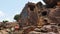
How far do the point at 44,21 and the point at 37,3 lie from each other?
8643mm

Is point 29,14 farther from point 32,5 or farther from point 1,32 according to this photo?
point 1,32

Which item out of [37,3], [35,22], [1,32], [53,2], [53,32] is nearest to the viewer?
[53,32]

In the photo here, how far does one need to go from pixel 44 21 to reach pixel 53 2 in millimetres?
6767

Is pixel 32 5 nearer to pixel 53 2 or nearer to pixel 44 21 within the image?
pixel 53 2

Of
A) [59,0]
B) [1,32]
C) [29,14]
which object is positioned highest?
[59,0]

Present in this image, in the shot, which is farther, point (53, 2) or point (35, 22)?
point (53, 2)

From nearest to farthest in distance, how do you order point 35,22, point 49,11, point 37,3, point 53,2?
point 49,11 → point 35,22 → point 53,2 → point 37,3

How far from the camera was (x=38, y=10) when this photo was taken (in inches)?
1307

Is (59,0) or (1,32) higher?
(59,0)

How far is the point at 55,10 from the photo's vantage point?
29.1m

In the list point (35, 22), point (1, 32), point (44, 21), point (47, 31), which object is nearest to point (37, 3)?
point (35, 22)

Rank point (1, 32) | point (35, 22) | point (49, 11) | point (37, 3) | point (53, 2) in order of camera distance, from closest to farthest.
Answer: point (1, 32) → point (49, 11) → point (35, 22) → point (53, 2) → point (37, 3)

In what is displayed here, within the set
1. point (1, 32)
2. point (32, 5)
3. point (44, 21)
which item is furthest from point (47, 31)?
point (32, 5)

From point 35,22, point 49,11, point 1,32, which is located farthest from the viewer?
point 35,22
